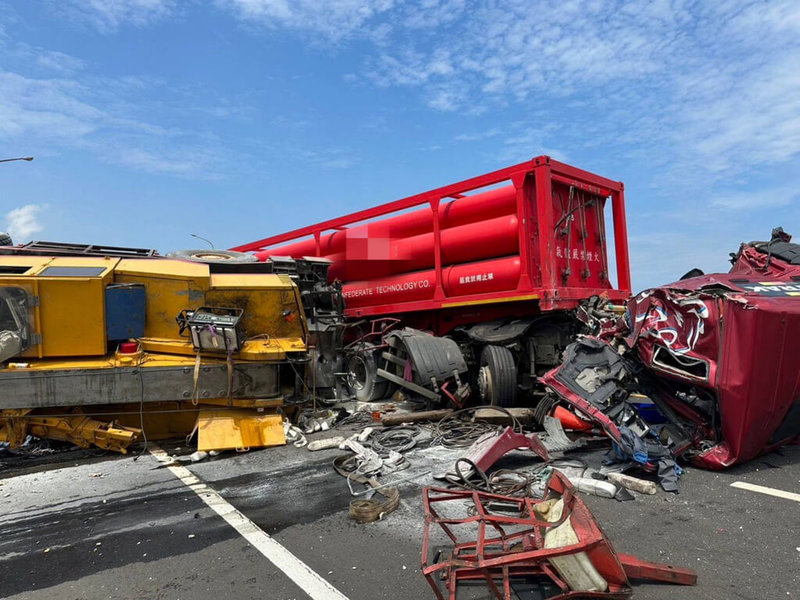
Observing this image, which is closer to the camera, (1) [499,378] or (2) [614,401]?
(2) [614,401]

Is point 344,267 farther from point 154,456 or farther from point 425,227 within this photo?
point 154,456

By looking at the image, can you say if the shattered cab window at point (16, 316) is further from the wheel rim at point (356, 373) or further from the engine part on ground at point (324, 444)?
the wheel rim at point (356, 373)

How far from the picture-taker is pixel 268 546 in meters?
3.28

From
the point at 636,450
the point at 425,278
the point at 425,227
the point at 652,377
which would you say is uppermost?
the point at 425,227

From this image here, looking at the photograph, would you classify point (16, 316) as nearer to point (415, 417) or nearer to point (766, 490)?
point (415, 417)

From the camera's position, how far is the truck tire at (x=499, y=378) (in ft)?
22.2

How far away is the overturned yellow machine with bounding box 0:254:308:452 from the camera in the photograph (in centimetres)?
544

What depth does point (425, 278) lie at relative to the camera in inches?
333

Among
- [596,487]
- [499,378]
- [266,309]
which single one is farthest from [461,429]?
[266,309]

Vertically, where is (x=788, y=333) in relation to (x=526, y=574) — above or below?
above

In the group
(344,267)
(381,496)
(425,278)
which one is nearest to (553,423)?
(381,496)

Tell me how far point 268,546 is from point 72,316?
3761mm

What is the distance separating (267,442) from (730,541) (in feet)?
14.0

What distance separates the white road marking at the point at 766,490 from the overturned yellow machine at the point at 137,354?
4.30m
